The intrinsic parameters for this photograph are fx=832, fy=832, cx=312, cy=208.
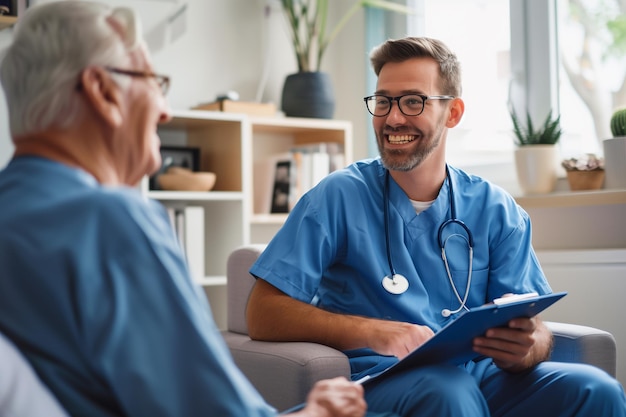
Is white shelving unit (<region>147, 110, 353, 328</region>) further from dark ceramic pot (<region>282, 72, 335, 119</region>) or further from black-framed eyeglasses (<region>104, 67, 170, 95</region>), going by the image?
black-framed eyeglasses (<region>104, 67, 170, 95</region>)

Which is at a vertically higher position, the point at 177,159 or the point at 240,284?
the point at 177,159

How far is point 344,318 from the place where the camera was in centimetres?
177

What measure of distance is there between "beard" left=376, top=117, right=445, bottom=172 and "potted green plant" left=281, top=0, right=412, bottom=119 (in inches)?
61.9

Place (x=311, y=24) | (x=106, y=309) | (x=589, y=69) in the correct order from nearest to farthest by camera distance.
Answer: (x=106, y=309) < (x=589, y=69) < (x=311, y=24)

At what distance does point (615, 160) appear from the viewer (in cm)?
269

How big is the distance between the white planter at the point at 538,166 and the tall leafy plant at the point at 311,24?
97 cm

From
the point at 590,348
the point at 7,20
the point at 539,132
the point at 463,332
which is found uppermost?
the point at 7,20

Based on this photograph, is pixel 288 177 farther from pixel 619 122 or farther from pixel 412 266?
pixel 412 266

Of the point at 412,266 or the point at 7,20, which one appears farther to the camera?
the point at 7,20

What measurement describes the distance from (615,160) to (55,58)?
2.18 meters

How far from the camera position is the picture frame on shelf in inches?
129

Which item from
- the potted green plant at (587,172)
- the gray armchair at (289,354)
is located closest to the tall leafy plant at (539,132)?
the potted green plant at (587,172)

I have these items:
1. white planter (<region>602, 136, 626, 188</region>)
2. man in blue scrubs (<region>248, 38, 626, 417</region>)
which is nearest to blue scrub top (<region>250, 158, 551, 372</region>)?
man in blue scrubs (<region>248, 38, 626, 417</region>)

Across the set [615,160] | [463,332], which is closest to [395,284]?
[463,332]
